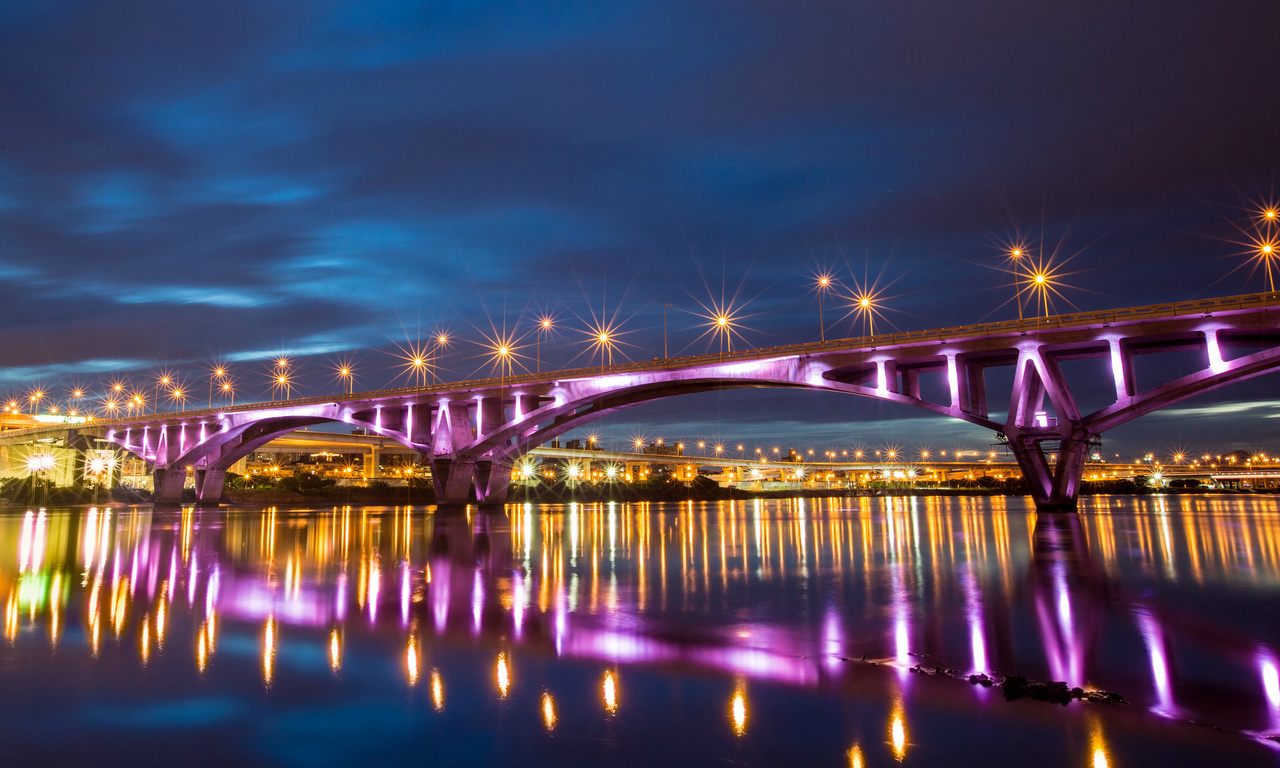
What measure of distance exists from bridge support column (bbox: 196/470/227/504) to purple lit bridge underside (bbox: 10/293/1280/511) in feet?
13.8

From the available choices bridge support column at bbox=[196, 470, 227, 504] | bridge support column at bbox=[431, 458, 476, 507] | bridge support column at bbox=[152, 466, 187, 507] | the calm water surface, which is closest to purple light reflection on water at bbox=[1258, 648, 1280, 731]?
the calm water surface

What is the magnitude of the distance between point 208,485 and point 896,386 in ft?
280

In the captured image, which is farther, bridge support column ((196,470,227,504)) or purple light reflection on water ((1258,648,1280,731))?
bridge support column ((196,470,227,504))

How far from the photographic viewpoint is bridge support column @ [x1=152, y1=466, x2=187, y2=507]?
3691 inches

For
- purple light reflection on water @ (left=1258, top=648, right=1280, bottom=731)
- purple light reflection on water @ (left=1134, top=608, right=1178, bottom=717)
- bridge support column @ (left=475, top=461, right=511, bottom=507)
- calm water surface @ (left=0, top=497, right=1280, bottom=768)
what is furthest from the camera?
bridge support column @ (left=475, top=461, right=511, bottom=507)

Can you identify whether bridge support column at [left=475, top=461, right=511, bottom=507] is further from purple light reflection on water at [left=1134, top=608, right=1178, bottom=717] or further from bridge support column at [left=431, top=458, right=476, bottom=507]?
purple light reflection on water at [left=1134, top=608, right=1178, bottom=717]

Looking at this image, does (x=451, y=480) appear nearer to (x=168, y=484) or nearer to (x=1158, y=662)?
(x=168, y=484)

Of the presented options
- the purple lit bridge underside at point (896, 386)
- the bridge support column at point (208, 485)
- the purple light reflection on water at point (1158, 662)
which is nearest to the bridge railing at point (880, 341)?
the purple lit bridge underside at point (896, 386)

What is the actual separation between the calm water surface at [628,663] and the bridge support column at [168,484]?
280ft

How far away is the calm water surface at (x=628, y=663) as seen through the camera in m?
6.27

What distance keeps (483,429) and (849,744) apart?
67.3 m

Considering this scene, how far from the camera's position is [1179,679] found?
8.39 meters

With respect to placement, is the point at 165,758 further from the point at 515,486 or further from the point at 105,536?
the point at 515,486

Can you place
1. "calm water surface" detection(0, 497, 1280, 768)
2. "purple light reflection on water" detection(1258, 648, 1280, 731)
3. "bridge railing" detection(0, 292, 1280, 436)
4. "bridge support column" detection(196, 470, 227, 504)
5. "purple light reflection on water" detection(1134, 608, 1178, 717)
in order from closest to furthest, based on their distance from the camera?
"calm water surface" detection(0, 497, 1280, 768), "purple light reflection on water" detection(1258, 648, 1280, 731), "purple light reflection on water" detection(1134, 608, 1178, 717), "bridge railing" detection(0, 292, 1280, 436), "bridge support column" detection(196, 470, 227, 504)
